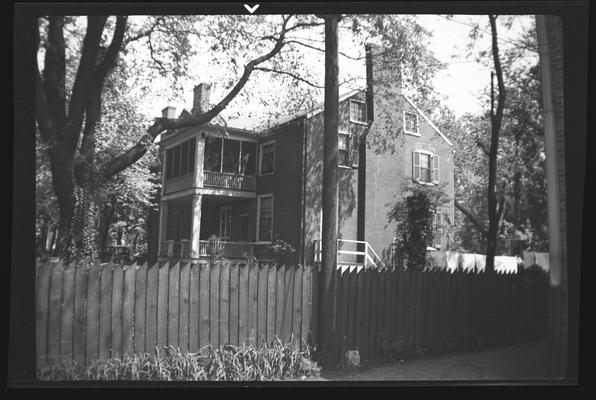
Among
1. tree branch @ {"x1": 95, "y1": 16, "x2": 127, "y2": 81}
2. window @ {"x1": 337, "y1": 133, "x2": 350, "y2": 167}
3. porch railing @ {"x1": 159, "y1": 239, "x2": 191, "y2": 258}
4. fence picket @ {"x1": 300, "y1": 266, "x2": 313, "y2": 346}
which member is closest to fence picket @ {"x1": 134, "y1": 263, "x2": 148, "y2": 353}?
fence picket @ {"x1": 300, "y1": 266, "x2": 313, "y2": 346}

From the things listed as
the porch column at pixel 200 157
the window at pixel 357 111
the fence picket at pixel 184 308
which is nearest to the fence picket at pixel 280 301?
the fence picket at pixel 184 308

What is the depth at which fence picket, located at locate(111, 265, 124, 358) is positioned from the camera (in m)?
6.21

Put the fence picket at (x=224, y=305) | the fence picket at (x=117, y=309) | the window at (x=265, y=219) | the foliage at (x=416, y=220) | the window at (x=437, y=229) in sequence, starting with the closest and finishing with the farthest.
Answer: the fence picket at (x=117, y=309), the fence picket at (x=224, y=305), the foliage at (x=416, y=220), the window at (x=437, y=229), the window at (x=265, y=219)

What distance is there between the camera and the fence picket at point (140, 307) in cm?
634

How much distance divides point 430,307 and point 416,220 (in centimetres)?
257

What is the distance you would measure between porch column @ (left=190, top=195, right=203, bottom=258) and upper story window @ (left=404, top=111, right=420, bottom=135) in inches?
203

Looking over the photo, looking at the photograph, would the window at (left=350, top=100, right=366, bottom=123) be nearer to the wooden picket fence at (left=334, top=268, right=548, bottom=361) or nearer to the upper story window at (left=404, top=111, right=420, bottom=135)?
the upper story window at (left=404, top=111, right=420, bottom=135)

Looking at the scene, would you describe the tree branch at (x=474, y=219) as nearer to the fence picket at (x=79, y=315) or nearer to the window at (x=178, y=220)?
the window at (x=178, y=220)

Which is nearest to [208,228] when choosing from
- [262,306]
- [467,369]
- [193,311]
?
[262,306]

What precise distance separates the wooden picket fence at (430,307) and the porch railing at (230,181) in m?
5.95

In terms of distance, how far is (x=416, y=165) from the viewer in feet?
37.0

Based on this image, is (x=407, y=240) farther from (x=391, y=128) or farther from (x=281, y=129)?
(x=281, y=129)

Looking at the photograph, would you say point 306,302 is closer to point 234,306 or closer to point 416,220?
point 234,306
